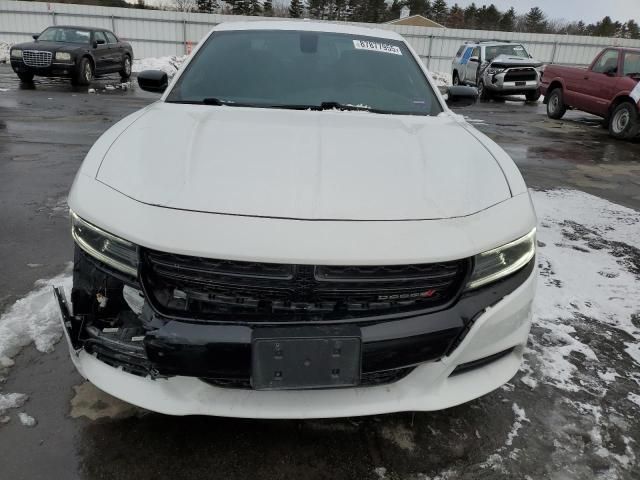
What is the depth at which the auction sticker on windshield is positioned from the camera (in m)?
3.44

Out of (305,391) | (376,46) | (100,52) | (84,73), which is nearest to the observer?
(305,391)

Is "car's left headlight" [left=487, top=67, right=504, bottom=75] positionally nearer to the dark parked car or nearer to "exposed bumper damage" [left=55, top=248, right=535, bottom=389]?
the dark parked car

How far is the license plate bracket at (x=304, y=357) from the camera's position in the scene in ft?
5.25

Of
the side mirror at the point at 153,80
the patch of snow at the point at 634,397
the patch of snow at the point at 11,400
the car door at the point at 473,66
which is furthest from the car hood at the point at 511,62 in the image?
the patch of snow at the point at 11,400

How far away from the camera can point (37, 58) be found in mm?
13336

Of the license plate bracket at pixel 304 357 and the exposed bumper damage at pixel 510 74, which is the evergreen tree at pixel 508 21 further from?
the license plate bracket at pixel 304 357

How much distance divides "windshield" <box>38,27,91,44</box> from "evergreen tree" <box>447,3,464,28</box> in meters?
62.4

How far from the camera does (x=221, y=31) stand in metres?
3.55

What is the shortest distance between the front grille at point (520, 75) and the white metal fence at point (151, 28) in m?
10.2

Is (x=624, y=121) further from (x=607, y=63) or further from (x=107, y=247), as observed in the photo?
(x=107, y=247)

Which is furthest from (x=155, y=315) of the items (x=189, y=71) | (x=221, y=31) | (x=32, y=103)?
(x=32, y=103)

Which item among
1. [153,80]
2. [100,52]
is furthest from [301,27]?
[100,52]

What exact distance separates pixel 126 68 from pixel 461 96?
15995mm

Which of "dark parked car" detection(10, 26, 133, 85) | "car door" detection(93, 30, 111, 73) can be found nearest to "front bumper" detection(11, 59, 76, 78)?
"dark parked car" detection(10, 26, 133, 85)
